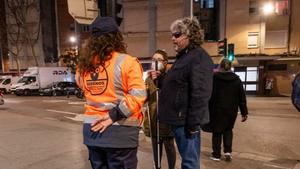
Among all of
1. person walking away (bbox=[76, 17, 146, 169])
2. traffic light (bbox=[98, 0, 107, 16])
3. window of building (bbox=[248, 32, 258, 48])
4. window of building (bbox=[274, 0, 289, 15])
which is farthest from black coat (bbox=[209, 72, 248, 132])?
window of building (bbox=[274, 0, 289, 15])

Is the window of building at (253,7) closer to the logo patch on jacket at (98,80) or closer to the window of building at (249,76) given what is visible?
the window of building at (249,76)

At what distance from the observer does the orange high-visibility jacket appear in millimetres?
2227

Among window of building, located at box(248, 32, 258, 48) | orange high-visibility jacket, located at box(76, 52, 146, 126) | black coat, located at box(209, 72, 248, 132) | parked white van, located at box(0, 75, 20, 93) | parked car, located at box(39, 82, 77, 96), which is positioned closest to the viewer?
orange high-visibility jacket, located at box(76, 52, 146, 126)

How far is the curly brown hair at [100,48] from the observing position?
2.30 meters

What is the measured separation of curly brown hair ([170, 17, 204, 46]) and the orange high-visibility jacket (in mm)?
964

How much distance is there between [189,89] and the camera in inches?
117

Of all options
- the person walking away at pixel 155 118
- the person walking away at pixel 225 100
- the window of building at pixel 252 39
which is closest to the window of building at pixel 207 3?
the window of building at pixel 252 39

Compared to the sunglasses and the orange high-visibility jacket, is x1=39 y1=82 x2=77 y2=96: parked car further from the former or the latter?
the orange high-visibility jacket

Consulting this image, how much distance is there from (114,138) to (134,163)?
0.28m

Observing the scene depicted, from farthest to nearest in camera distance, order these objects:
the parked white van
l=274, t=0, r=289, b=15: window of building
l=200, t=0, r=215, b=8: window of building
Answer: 1. the parked white van
2. l=200, t=0, r=215, b=8: window of building
3. l=274, t=0, r=289, b=15: window of building

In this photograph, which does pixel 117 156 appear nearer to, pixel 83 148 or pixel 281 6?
pixel 83 148

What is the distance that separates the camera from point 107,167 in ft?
8.00

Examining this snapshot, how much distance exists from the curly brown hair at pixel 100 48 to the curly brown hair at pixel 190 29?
881mm

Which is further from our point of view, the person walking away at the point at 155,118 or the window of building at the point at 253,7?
the window of building at the point at 253,7
